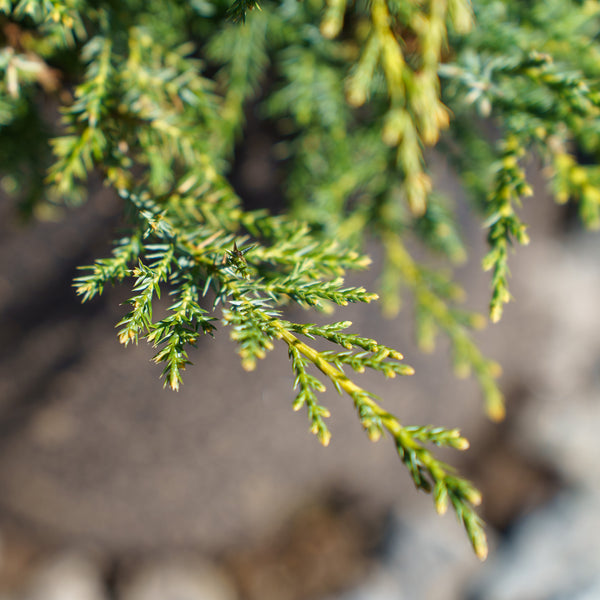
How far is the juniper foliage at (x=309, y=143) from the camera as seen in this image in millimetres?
639

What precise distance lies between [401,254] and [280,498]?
63.5 inches

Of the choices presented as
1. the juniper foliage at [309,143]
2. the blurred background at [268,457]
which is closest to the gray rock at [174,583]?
the blurred background at [268,457]

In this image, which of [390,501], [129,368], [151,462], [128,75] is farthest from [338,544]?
[128,75]

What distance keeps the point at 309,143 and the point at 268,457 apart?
1529mm

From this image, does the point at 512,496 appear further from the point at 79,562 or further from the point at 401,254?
the point at 79,562

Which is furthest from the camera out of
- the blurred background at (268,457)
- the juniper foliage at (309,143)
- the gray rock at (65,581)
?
→ the gray rock at (65,581)

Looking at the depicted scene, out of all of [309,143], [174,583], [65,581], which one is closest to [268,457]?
[174,583]

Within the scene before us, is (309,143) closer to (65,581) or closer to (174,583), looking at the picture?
(174,583)

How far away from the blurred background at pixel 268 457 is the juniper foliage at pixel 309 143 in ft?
1.40

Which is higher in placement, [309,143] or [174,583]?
[309,143]

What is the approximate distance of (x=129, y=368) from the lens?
1751 millimetres

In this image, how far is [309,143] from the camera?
127 centimetres

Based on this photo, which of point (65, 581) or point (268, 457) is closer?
point (268, 457)

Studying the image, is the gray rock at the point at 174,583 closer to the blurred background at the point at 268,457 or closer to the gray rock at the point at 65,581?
the blurred background at the point at 268,457
